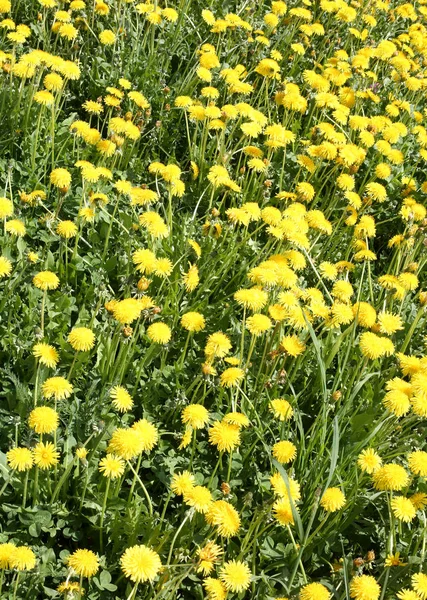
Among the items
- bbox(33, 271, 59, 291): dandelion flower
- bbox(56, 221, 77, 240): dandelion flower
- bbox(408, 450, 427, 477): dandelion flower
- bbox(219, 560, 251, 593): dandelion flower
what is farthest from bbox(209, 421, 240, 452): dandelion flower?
bbox(56, 221, 77, 240): dandelion flower

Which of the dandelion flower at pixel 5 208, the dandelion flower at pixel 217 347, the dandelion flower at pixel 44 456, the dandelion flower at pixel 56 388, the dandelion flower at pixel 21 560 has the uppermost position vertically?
the dandelion flower at pixel 5 208

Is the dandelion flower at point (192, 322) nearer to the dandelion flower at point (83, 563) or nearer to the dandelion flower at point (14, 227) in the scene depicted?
the dandelion flower at point (14, 227)

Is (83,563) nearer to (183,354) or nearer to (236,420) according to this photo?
(236,420)

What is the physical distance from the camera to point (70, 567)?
184cm

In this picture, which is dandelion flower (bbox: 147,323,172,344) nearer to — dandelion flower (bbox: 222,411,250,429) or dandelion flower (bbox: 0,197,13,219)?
dandelion flower (bbox: 222,411,250,429)

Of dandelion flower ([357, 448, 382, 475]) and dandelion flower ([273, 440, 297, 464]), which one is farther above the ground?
dandelion flower ([357, 448, 382, 475])

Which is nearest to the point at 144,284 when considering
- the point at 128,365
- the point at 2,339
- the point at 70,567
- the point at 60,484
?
the point at 128,365

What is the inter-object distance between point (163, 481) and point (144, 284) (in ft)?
2.10

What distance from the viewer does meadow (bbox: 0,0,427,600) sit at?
214cm

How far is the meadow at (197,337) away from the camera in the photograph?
7.01ft

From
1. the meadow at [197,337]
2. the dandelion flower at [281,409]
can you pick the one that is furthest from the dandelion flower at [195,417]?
the dandelion flower at [281,409]

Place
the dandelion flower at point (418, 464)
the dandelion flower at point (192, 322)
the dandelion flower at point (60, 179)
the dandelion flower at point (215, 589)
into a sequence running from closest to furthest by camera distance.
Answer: the dandelion flower at point (215, 589) < the dandelion flower at point (418, 464) < the dandelion flower at point (192, 322) < the dandelion flower at point (60, 179)

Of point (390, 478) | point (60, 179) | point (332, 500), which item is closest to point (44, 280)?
point (60, 179)

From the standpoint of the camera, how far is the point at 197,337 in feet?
9.63
